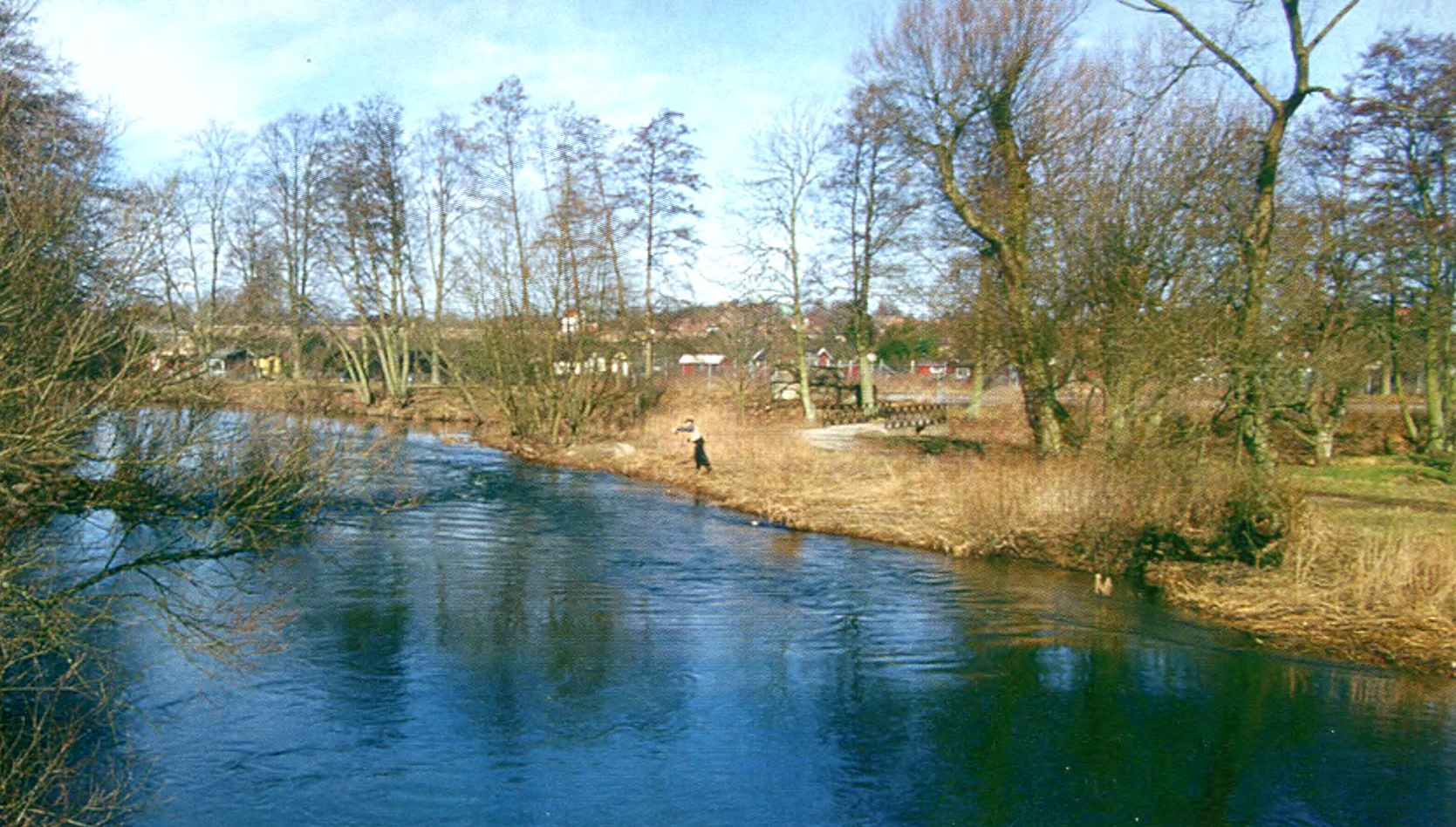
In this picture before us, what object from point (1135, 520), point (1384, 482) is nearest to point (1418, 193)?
point (1384, 482)

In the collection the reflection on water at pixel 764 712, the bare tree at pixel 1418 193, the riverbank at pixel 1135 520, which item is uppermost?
the bare tree at pixel 1418 193

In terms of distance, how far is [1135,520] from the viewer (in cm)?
1650

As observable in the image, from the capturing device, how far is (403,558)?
17.3 m

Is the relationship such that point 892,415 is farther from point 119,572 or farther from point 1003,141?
point 119,572

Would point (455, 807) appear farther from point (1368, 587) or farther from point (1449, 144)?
point (1449, 144)

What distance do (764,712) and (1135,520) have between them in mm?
7950

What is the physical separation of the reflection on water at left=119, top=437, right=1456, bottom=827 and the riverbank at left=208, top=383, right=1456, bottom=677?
940 millimetres

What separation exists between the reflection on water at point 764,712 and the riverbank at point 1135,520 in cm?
94

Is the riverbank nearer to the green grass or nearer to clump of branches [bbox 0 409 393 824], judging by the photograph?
the green grass

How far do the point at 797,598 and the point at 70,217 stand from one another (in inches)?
380

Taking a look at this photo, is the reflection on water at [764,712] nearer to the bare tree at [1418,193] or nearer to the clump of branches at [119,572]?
the clump of branches at [119,572]

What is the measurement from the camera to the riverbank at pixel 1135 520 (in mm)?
13320

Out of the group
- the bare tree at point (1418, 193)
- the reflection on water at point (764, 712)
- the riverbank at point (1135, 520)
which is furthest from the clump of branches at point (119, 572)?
the bare tree at point (1418, 193)

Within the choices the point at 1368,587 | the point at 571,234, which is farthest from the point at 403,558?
the point at 571,234
